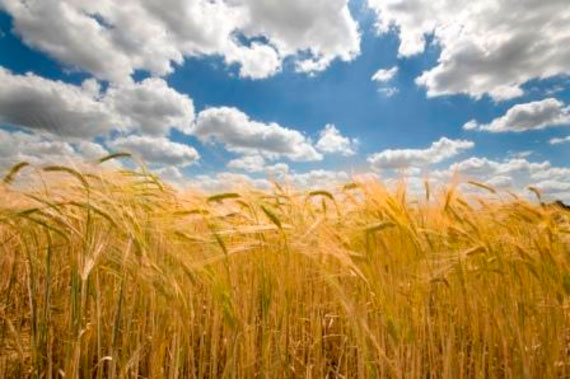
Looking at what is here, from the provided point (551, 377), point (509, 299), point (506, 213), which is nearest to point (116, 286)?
point (509, 299)

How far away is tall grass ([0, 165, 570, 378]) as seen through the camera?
1.51 meters

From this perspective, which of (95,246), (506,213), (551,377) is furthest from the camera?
(506,213)

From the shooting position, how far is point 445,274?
1812mm

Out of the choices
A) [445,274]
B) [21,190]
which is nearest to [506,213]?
[445,274]

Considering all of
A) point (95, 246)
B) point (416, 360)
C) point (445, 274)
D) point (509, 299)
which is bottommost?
point (416, 360)

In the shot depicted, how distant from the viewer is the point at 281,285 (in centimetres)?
189

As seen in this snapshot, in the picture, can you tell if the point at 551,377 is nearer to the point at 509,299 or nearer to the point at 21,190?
the point at 509,299

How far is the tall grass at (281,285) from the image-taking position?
1.51 meters

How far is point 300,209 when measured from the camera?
2111 millimetres

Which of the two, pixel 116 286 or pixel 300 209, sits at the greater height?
pixel 300 209

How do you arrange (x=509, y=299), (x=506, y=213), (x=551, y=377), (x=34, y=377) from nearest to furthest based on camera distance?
(x=34, y=377), (x=551, y=377), (x=509, y=299), (x=506, y=213)

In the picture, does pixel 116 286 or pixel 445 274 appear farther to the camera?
pixel 116 286

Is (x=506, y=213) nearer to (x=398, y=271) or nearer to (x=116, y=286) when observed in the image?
(x=398, y=271)

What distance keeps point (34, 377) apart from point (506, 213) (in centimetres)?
251
